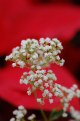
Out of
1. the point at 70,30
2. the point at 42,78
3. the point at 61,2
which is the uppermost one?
the point at 61,2

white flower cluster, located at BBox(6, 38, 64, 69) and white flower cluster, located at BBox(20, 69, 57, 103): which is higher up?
white flower cluster, located at BBox(6, 38, 64, 69)

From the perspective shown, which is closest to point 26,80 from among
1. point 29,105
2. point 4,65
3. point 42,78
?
point 42,78

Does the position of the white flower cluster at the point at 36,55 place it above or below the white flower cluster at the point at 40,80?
above

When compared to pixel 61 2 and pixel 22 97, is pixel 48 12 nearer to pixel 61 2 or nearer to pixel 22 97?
pixel 61 2
